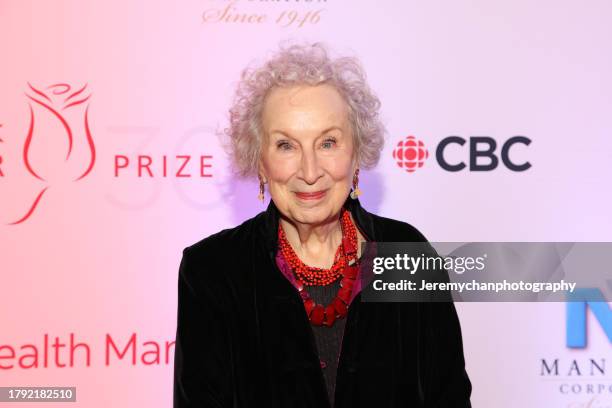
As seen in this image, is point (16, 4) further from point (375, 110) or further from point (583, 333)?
point (583, 333)

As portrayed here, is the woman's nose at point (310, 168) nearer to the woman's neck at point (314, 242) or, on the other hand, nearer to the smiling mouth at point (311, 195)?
the smiling mouth at point (311, 195)

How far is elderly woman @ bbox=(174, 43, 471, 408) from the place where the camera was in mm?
A: 2115

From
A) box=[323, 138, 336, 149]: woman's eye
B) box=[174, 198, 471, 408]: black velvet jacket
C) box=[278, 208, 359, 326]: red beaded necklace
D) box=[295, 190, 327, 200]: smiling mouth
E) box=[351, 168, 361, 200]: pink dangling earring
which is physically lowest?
box=[174, 198, 471, 408]: black velvet jacket

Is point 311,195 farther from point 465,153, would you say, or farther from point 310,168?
point 465,153

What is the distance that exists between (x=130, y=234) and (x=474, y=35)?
5.10ft

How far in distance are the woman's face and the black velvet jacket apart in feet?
0.52

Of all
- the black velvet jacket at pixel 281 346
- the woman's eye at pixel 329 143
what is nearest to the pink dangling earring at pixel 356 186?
the woman's eye at pixel 329 143

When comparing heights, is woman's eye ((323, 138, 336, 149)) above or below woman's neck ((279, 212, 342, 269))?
above

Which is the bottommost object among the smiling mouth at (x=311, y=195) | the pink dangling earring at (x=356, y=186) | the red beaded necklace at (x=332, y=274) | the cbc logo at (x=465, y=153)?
the red beaded necklace at (x=332, y=274)

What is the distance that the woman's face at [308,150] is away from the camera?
6.95 ft

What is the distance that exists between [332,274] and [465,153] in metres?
1.10

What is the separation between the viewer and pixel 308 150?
2.12m
